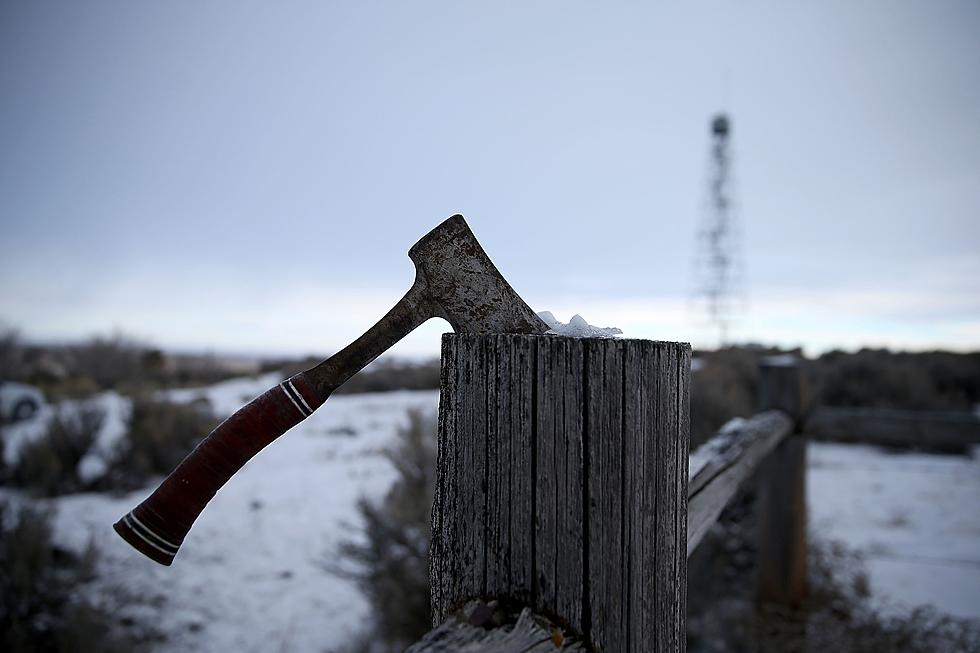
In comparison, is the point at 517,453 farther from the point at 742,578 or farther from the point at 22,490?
the point at 22,490

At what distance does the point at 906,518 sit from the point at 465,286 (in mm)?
6558

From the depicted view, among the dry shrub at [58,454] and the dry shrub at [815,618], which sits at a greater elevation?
the dry shrub at [58,454]

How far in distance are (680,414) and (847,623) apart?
3.88 m

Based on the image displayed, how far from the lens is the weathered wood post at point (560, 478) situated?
2.46 feet

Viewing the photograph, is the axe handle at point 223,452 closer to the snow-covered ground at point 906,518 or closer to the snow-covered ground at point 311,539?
the snow-covered ground at point 311,539

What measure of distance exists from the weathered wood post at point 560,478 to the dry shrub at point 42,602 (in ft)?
11.5

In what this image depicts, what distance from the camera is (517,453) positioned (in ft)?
2.50

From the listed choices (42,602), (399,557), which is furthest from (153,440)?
(399,557)

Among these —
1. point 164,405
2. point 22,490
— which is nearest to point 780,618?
point 22,490

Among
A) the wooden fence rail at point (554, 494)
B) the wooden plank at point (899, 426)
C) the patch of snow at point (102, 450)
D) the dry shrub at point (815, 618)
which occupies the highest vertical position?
the wooden fence rail at point (554, 494)

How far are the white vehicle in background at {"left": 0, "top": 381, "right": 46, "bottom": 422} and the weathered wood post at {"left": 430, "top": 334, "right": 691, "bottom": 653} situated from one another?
9.16 metres

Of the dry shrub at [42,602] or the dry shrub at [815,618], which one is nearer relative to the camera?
the dry shrub at [42,602]

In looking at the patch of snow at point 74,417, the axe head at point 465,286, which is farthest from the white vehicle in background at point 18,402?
the axe head at point 465,286

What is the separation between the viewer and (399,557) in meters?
4.03
